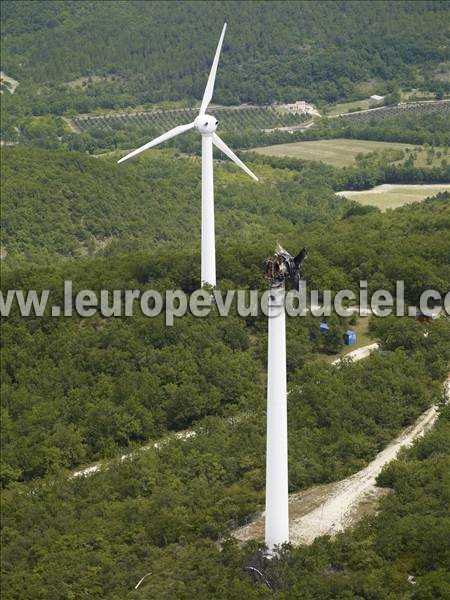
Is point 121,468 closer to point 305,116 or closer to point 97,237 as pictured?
point 97,237

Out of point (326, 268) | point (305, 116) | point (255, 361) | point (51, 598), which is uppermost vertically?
point (305, 116)

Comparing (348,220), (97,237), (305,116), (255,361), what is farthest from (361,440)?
(305,116)

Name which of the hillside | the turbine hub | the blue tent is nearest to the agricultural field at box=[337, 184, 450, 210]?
the hillside

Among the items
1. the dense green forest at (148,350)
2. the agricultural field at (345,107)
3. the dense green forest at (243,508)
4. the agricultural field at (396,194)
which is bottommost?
the dense green forest at (243,508)

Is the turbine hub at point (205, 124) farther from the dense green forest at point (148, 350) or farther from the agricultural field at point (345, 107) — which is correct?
the agricultural field at point (345, 107)

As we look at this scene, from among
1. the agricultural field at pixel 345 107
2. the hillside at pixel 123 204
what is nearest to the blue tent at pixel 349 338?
the hillside at pixel 123 204

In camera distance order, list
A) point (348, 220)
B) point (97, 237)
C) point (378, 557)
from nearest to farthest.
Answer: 1. point (378, 557)
2. point (348, 220)
3. point (97, 237)
